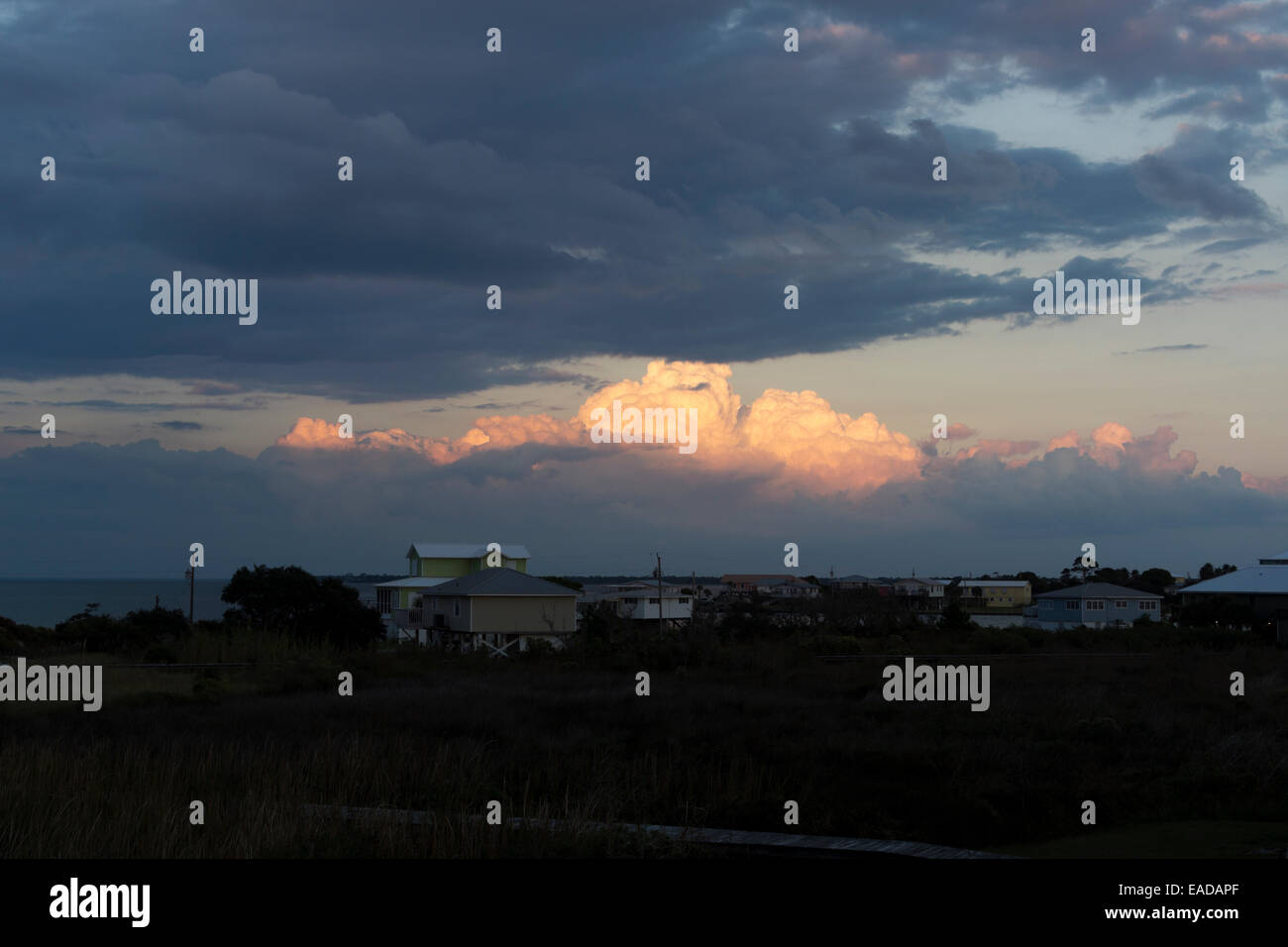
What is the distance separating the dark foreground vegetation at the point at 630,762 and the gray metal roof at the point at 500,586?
22.3 metres

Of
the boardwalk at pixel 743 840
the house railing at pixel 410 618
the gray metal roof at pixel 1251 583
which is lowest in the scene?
the house railing at pixel 410 618

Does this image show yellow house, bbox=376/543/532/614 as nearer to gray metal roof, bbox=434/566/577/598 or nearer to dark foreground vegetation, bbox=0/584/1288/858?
gray metal roof, bbox=434/566/577/598

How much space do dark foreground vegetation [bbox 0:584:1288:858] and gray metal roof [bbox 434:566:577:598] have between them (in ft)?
73.3

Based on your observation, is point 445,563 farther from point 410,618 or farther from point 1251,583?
point 1251,583

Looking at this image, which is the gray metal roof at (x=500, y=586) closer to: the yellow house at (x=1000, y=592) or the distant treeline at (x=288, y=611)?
the distant treeline at (x=288, y=611)

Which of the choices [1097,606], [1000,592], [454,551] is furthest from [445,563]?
[1000,592]

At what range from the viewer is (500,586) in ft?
164

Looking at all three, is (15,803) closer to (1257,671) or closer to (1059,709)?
(1059,709)

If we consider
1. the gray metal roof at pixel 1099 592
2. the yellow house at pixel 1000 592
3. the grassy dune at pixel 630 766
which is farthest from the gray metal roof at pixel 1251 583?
the yellow house at pixel 1000 592

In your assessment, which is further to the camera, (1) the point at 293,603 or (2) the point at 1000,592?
(2) the point at 1000,592

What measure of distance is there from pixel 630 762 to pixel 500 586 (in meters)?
35.9

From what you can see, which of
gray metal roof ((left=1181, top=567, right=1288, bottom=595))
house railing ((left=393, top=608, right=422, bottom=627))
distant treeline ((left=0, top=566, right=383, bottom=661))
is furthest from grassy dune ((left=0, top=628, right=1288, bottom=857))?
house railing ((left=393, top=608, right=422, bottom=627))

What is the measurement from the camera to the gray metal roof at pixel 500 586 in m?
49.6
